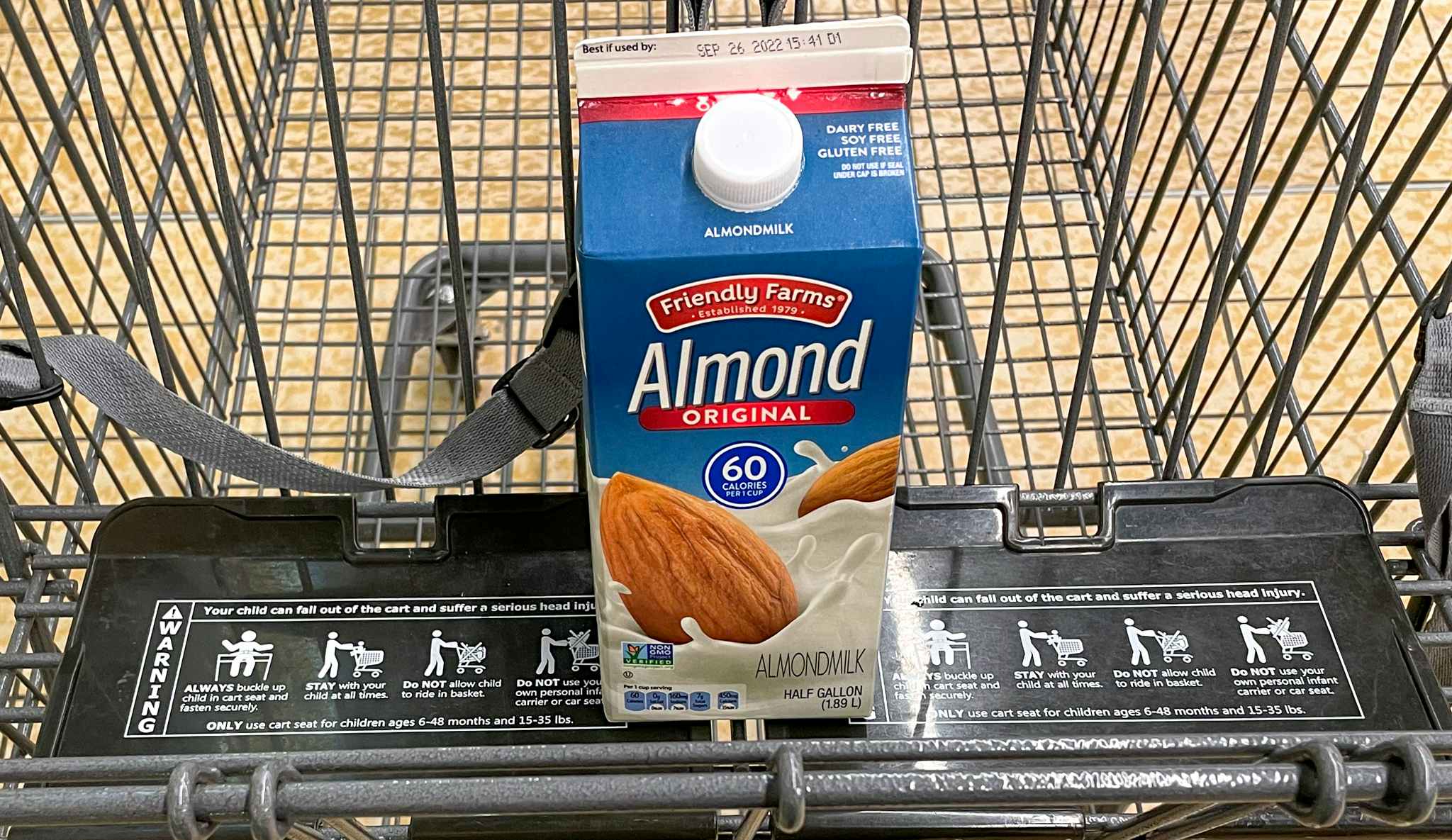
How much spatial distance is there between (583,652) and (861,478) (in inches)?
7.4

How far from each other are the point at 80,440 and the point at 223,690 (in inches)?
26.3

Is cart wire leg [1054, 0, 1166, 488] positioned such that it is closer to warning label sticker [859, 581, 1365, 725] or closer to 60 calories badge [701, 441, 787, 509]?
warning label sticker [859, 581, 1365, 725]

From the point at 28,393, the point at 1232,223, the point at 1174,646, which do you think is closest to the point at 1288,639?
the point at 1174,646

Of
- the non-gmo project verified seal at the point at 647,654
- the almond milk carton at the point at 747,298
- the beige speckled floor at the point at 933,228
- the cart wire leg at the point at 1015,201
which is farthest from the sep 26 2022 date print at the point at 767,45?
the beige speckled floor at the point at 933,228

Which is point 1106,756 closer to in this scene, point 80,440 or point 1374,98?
point 1374,98

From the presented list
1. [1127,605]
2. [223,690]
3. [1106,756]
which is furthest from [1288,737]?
[223,690]

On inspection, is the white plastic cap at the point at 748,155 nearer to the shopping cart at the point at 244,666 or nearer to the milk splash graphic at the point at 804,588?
the milk splash graphic at the point at 804,588

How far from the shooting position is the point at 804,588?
48 centimetres

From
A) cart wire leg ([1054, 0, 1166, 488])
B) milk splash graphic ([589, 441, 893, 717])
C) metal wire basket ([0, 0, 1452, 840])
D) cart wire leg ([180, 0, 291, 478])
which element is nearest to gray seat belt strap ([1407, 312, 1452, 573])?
metal wire basket ([0, 0, 1452, 840])

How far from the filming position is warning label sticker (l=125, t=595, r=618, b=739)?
1.77 ft

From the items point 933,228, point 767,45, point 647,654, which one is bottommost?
point 647,654

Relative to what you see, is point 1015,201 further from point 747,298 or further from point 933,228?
point 933,228

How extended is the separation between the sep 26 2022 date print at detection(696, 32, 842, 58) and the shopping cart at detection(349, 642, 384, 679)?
304 millimetres

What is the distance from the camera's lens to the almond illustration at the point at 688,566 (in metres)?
0.45
